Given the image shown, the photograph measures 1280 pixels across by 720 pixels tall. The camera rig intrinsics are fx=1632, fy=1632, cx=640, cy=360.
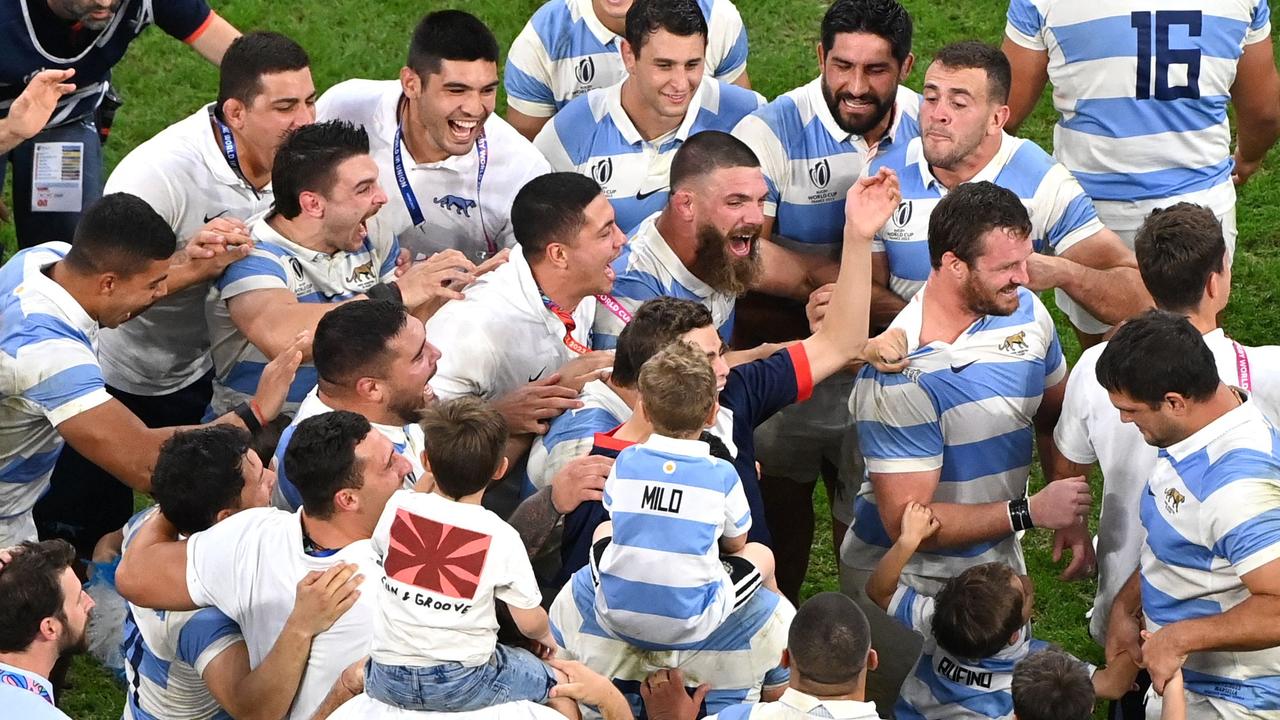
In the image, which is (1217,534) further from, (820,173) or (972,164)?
(820,173)

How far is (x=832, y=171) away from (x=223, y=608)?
2.92 m

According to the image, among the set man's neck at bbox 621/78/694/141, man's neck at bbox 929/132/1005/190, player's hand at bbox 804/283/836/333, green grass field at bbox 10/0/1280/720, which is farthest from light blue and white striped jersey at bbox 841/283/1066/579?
green grass field at bbox 10/0/1280/720

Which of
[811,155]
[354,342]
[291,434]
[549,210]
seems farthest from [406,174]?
[291,434]

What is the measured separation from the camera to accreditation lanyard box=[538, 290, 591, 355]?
5.59 meters

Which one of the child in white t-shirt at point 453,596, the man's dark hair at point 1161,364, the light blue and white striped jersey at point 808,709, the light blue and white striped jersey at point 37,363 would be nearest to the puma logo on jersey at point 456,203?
the light blue and white striped jersey at point 37,363

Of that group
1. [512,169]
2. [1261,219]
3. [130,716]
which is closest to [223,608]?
[130,716]

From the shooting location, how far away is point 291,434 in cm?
482

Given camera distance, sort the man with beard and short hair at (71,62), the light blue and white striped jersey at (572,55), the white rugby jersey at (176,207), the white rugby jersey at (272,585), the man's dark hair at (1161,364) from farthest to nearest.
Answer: the light blue and white striped jersey at (572,55)
the man with beard and short hair at (71,62)
the white rugby jersey at (176,207)
the man's dark hair at (1161,364)
the white rugby jersey at (272,585)

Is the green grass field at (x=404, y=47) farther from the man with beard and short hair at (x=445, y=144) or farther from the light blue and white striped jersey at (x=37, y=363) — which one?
the light blue and white striped jersey at (x=37, y=363)

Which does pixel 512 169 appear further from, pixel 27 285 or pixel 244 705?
pixel 244 705

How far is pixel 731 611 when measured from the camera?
441 centimetres

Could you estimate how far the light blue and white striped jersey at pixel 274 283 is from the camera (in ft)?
18.5

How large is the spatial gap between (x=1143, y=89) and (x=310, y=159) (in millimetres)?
3281

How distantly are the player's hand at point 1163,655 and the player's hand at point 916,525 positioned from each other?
86 centimetres
